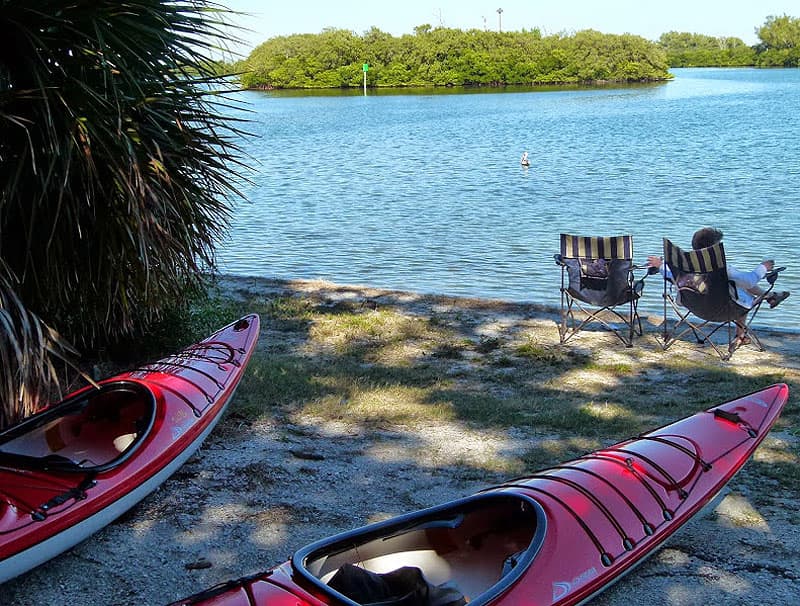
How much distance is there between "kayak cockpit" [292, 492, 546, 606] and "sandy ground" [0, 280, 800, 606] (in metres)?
0.54

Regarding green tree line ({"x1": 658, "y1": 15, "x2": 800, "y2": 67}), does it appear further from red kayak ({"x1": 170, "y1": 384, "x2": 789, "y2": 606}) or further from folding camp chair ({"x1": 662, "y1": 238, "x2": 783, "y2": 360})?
red kayak ({"x1": 170, "y1": 384, "x2": 789, "y2": 606})

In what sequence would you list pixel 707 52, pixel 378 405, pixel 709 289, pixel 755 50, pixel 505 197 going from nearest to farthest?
pixel 378 405, pixel 709 289, pixel 505 197, pixel 755 50, pixel 707 52

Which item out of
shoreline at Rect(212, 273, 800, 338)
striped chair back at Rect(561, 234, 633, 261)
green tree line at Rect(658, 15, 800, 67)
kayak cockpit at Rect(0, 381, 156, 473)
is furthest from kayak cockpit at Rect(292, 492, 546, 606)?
green tree line at Rect(658, 15, 800, 67)

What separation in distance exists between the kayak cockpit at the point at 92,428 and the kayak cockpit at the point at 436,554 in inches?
60.8

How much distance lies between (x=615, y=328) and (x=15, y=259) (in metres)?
6.15

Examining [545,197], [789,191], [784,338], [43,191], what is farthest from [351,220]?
[43,191]

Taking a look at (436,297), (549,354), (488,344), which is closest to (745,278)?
(549,354)

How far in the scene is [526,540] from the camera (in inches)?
157

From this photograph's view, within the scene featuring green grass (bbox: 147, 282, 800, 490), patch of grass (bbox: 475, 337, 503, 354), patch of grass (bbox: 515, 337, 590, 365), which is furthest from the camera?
patch of grass (bbox: 475, 337, 503, 354)

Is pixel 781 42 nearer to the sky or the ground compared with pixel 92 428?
nearer to the sky

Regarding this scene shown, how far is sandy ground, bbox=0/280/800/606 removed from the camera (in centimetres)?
402

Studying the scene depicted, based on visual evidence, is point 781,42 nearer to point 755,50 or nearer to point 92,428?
point 755,50

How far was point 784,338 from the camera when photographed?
9.12 m

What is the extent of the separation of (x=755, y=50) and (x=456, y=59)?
5002cm
